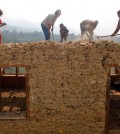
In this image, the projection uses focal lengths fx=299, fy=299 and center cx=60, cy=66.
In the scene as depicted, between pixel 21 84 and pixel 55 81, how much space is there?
503 centimetres

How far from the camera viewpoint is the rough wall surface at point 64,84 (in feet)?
25.4

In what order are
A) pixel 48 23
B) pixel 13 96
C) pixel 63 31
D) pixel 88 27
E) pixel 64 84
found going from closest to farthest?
pixel 64 84 → pixel 88 27 → pixel 48 23 → pixel 63 31 → pixel 13 96

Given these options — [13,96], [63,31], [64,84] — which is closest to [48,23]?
[63,31]

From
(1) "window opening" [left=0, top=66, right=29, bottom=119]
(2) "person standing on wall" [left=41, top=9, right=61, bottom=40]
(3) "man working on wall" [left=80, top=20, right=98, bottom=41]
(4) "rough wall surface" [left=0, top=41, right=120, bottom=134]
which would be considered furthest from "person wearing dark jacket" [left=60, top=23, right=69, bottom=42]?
(4) "rough wall surface" [left=0, top=41, right=120, bottom=134]

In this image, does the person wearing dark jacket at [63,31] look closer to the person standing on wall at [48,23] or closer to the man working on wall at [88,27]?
the person standing on wall at [48,23]

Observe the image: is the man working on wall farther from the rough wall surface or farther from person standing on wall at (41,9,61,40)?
the rough wall surface

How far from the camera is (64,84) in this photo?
7.93 m

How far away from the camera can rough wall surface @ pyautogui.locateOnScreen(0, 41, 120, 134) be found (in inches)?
305

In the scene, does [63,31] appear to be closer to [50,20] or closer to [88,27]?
[50,20]

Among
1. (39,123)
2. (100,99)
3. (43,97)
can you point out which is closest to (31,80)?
(43,97)

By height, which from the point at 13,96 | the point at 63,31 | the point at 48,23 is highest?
the point at 48,23

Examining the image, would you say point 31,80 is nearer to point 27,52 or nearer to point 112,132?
point 27,52

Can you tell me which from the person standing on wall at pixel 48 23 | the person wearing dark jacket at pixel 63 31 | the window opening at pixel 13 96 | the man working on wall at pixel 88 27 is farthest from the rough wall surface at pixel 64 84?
the person wearing dark jacket at pixel 63 31

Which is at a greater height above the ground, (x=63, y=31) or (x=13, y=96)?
(x=63, y=31)
